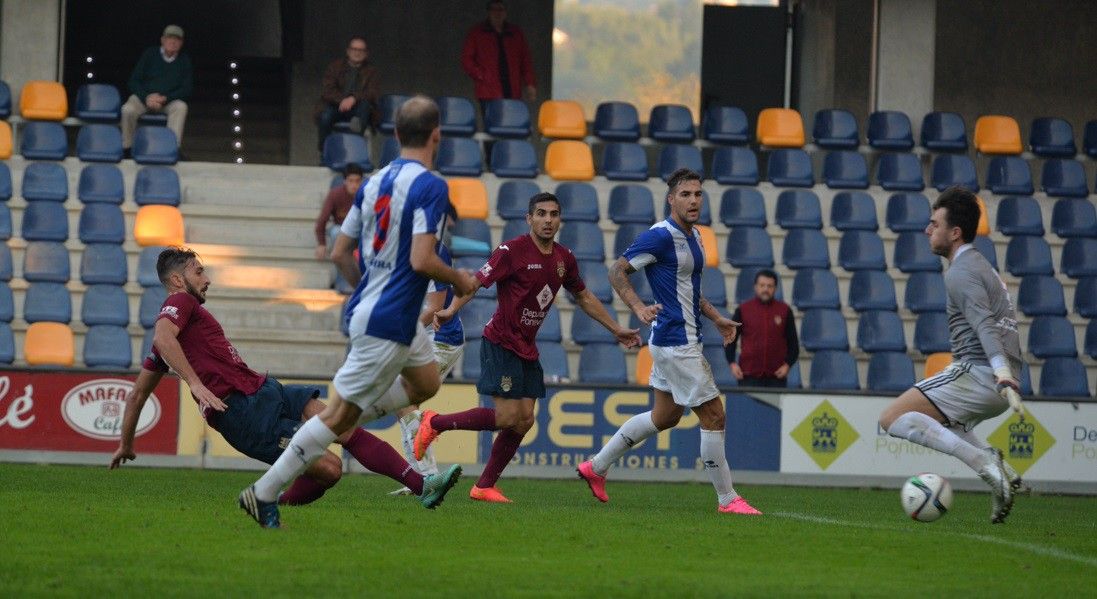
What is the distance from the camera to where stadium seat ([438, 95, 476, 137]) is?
18453 millimetres

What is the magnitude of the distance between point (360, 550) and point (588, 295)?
147 inches

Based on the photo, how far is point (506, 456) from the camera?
10242 mm

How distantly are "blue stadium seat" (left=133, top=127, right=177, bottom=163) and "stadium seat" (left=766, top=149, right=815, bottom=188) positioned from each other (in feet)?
22.6

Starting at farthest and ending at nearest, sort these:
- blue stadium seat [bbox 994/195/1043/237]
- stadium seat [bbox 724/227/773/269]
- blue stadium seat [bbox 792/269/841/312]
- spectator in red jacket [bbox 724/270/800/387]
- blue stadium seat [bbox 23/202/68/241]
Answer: blue stadium seat [bbox 994/195/1043/237] → stadium seat [bbox 724/227/773/269] → blue stadium seat [bbox 792/269/841/312] → blue stadium seat [bbox 23/202/68/241] → spectator in red jacket [bbox 724/270/800/387]

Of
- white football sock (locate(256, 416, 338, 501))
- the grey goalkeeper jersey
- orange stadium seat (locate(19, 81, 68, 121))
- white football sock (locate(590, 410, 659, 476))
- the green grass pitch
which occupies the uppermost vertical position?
orange stadium seat (locate(19, 81, 68, 121))

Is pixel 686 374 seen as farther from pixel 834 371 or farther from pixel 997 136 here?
pixel 997 136

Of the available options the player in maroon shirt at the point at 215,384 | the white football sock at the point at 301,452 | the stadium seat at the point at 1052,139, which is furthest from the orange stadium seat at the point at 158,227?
the stadium seat at the point at 1052,139

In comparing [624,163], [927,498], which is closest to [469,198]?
[624,163]

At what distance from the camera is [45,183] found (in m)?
17.2

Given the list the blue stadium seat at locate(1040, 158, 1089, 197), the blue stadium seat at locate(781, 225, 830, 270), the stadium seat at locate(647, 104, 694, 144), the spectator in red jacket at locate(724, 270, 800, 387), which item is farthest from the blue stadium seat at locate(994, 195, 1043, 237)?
the spectator in red jacket at locate(724, 270, 800, 387)

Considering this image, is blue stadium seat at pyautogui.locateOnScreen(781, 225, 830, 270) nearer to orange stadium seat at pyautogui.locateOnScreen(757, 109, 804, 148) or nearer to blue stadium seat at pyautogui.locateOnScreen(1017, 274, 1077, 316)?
orange stadium seat at pyautogui.locateOnScreen(757, 109, 804, 148)

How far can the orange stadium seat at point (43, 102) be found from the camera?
1786 centimetres

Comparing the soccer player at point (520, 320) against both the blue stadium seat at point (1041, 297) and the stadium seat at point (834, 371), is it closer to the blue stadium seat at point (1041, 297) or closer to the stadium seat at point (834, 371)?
the stadium seat at point (834, 371)

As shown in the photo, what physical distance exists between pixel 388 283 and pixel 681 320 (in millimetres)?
3187
